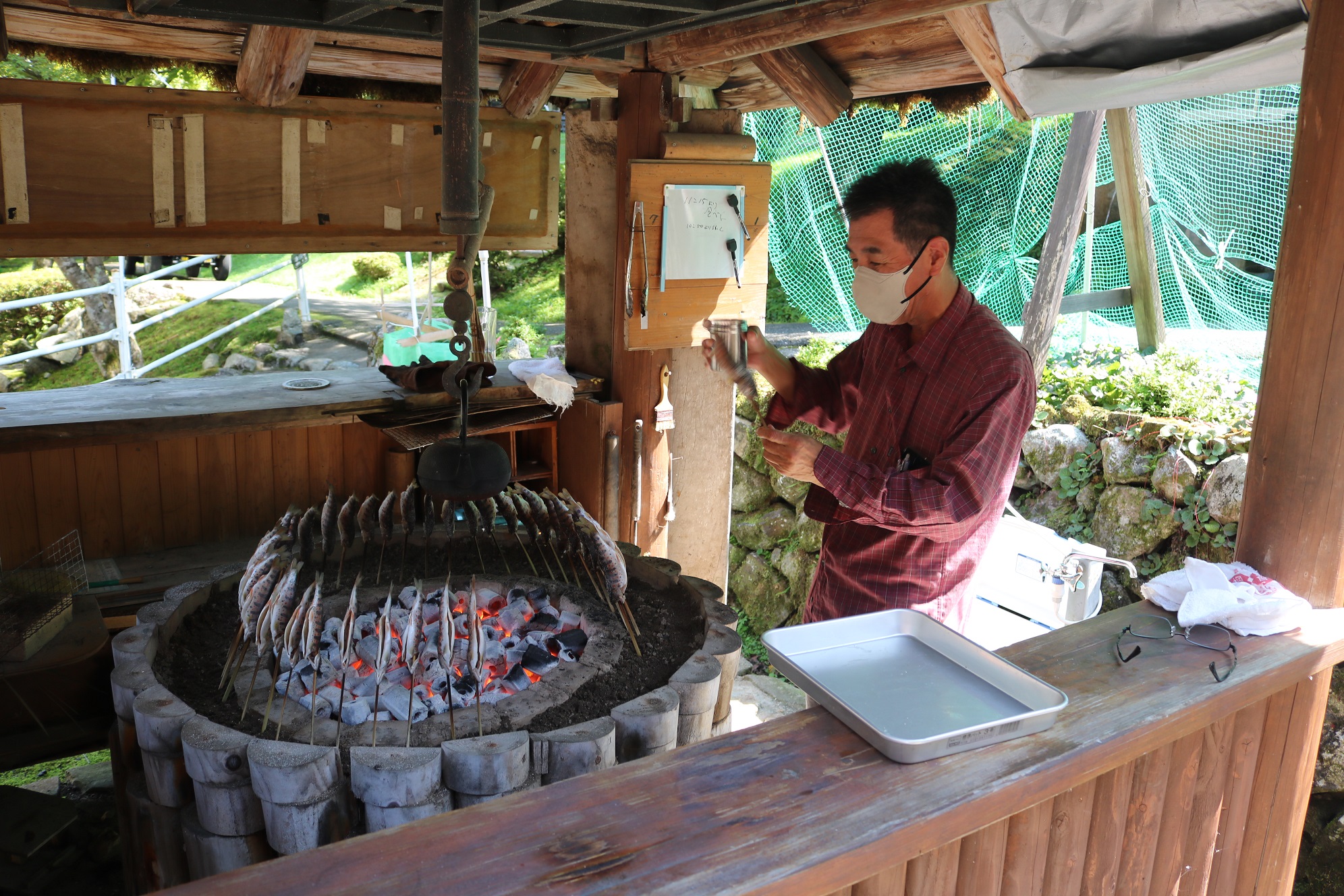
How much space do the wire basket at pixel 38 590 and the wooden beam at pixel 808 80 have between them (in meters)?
4.03

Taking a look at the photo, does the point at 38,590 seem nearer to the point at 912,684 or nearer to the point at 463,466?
the point at 463,466

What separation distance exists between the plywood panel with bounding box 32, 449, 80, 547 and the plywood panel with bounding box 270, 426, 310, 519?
3.20 feet

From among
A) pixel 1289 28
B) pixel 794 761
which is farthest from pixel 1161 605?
pixel 1289 28

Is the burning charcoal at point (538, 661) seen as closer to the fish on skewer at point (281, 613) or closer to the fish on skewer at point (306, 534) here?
the fish on skewer at point (281, 613)

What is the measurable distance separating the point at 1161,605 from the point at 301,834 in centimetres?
260

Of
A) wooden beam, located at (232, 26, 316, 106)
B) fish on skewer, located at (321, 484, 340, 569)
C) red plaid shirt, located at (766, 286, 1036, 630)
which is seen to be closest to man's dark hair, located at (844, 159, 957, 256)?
red plaid shirt, located at (766, 286, 1036, 630)

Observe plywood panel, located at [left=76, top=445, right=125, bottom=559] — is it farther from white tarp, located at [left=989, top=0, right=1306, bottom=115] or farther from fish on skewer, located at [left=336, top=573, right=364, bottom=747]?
white tarp, located at [left=989, top=0, right=1306, bottom=115]

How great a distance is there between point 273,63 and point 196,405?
1.78 metres

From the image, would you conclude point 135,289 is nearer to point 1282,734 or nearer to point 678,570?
point 678,570

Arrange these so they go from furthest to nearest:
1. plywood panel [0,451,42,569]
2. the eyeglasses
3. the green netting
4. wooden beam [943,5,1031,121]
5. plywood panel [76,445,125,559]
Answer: the green netting, plywood panel [76,445,125,559], plywood panel [0,451,42,569], wooden beam [943,5,1031,121], the eyeglasses

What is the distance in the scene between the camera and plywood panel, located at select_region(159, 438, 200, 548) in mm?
5320

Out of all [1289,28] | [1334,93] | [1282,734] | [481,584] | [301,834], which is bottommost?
[301,834]

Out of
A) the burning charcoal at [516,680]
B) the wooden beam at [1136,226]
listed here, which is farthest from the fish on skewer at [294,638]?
the wooden beam at [1136,226]

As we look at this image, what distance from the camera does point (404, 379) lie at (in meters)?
5.55
